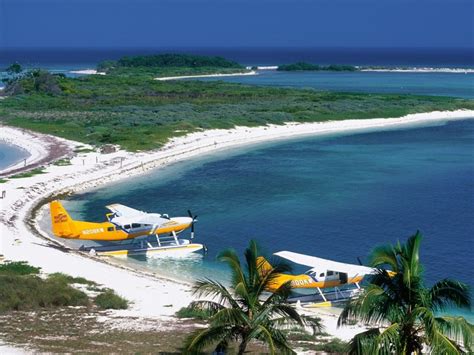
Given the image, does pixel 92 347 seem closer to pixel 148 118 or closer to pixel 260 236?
pixel 260 236

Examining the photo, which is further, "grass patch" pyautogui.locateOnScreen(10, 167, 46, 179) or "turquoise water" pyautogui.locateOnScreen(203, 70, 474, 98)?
"turquoise water" pyautogui.locateOnScreen(203, 70, 474, 98)

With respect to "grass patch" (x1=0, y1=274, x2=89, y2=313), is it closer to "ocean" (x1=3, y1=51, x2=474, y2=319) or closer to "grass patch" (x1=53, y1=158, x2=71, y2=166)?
"ocean" (x1=3, y1=51, x2=474, y2=319)

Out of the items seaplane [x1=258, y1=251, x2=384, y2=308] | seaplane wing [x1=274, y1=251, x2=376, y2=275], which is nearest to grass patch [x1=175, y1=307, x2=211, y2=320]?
seaplane [x1=258, y1=251, x2=384, y2=308]

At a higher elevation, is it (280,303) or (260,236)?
(280,303)

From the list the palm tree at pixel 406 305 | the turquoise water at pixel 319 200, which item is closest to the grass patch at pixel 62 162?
the turquoise water at pixel 319 200

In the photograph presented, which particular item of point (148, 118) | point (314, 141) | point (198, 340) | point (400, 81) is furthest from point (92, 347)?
point (400, 81)

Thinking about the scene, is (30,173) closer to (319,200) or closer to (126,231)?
(126,231)
